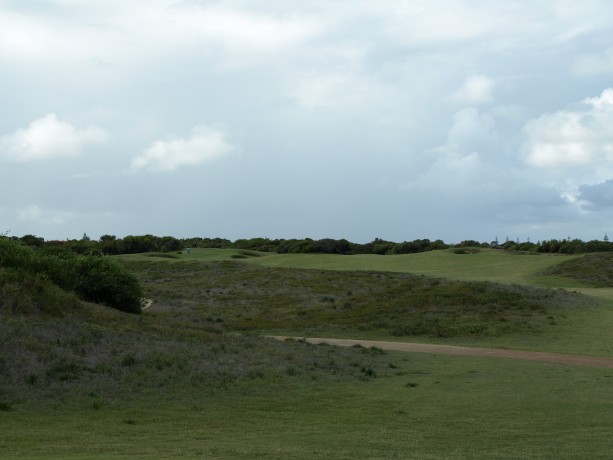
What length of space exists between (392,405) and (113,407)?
16.7ft

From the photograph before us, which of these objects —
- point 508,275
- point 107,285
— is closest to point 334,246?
point 508,275

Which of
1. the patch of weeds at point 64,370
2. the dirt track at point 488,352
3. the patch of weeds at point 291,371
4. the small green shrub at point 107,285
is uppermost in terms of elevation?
the small green shrub at point 107,285

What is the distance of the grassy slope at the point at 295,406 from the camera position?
36.0ft

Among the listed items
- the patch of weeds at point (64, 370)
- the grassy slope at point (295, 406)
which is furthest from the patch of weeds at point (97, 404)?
the patch of weeds at point (64, 370)

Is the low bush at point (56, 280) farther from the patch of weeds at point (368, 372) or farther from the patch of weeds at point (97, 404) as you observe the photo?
the patch of weeds at point (368, 372)

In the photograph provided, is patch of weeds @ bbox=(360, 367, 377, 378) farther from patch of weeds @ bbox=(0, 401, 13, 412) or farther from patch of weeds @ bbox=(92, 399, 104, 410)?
patch of weeds @ bbox=(0, 401, 13, 412)

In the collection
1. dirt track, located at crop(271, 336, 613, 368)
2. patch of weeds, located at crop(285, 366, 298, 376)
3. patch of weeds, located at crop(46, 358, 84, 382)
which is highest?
patch of weeds, located at crop(46, 358, 84, 382)

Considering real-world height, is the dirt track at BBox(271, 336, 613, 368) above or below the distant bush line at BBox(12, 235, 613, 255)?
below

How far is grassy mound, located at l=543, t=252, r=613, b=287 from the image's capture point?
162ft

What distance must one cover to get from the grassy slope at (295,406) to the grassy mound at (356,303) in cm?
898

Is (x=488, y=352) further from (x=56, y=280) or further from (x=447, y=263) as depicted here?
(x=447, y=263)

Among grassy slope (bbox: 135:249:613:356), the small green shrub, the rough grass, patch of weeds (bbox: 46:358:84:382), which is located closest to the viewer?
the rough grass

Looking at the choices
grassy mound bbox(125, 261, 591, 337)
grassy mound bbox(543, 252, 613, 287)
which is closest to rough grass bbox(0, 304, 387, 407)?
grassy mound bbox(125, 261, 591, 337)

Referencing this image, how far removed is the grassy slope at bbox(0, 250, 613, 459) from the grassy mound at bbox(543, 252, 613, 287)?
30.0m
